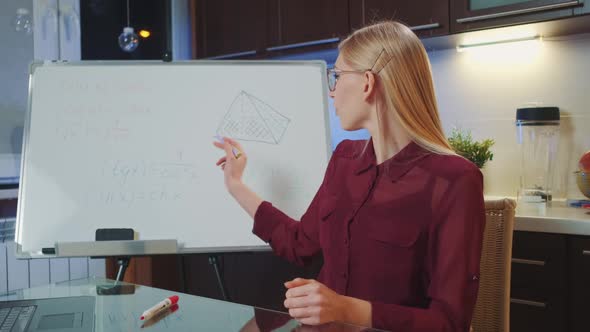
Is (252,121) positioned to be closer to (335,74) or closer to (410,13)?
(335,74)

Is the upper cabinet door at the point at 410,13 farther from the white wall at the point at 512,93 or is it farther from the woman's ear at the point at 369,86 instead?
the woman's ear at the point at 369,86

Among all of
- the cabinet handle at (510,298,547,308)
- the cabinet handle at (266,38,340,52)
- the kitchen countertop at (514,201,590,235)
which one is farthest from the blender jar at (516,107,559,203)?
the cabinet handle at (266,38,340,52)

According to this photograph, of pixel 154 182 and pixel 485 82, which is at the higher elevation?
pixel 485 82

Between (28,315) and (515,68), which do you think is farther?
(515,68)

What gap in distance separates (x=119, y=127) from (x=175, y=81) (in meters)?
0.23

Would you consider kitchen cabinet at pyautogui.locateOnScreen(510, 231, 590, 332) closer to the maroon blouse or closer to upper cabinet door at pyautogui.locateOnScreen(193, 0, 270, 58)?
the maroon blouse

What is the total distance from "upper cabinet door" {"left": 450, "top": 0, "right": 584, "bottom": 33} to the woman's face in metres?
1.14

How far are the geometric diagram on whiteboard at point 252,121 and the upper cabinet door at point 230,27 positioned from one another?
101 centimetres

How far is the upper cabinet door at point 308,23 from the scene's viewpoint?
257 cm

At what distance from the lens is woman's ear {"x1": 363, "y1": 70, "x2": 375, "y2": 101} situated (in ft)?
3.94

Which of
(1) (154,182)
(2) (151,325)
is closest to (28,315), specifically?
(2) (151,325)

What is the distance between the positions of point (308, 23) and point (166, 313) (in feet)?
6.11

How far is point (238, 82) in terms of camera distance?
74.4 inches

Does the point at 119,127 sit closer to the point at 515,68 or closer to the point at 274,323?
the point at 274,323
